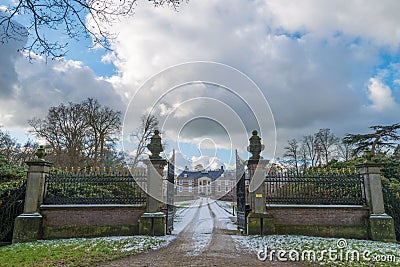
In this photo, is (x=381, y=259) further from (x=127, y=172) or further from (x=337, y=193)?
(x=127, y=172)

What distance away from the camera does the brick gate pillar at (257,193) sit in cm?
797

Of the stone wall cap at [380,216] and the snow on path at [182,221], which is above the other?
the stone wall cap at [380,216]

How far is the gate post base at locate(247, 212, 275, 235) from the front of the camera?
312 inches

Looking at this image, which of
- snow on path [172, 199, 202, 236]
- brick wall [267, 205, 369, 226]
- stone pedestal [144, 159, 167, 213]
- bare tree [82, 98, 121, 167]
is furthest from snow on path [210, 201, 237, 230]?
bare tree [82, 98, 121, 167]

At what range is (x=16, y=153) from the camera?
2373 cm

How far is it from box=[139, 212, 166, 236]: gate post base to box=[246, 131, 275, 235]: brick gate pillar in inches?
104

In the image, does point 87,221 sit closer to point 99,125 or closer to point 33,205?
point 33,205

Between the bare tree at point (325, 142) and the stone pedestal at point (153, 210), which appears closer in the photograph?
the stone pedestal at point (153, 210)

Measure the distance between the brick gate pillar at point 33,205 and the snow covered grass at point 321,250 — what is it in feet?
18.7

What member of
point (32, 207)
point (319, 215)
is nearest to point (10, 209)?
point (32, 207)

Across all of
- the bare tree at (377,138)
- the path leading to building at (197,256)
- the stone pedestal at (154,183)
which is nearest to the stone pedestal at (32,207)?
the stone pedestal at (154,183)

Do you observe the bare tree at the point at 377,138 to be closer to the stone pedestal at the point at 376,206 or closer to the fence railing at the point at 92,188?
the stone pedestal at the point at 376,206

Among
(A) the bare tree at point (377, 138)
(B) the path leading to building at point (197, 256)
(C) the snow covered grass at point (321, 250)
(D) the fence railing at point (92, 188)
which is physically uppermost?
(A) the bare tree at point (377, 138)

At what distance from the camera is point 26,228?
7.48 m
